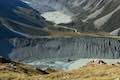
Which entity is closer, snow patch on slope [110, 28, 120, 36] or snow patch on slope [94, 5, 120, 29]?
snow patch on slope [110, 28, 120, 36]

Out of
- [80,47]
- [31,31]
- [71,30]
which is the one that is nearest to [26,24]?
[31,31]

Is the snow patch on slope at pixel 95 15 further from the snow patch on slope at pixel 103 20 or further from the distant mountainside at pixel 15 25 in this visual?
the distant mountainside at pixel 15 25

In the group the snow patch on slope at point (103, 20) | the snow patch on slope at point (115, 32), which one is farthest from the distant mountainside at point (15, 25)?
the snow patch on slope at point (115, 32)

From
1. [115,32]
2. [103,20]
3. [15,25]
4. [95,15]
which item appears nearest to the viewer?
[15,25]

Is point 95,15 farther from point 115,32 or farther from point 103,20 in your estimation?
point 115,32

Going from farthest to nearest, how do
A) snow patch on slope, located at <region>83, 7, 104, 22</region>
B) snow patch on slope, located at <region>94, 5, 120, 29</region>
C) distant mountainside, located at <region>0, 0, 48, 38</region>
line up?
snow patch on slope, located at <region>83, 7, 104, 22</region> < snow patch on slope, located at <region>94, 5, 120, 29</region> < distant mountainside, located at <region>0, 0, 48, 38</region>

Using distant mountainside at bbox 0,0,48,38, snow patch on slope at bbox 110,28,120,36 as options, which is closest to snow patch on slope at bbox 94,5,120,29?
snow patch on slope at bbox 110,28,120,36

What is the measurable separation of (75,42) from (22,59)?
21.5 meters

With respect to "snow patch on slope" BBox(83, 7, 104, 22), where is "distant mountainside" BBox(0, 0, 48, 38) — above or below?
below

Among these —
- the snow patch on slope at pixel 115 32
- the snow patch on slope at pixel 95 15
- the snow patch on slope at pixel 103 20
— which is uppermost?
the snow patch on slope at pixel 95 15

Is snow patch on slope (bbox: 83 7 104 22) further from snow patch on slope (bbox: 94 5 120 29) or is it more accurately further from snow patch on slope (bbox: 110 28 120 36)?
snow patch on slope (bbox: 110 28 120 36)

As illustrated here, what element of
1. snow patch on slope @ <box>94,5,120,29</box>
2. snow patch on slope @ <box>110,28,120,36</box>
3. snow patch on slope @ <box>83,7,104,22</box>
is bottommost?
snow patch on slope @ <box>110,28,120,36</box>

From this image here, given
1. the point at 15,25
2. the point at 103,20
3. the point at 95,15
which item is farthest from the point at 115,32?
the point at 15,25

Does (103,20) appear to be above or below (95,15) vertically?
below
